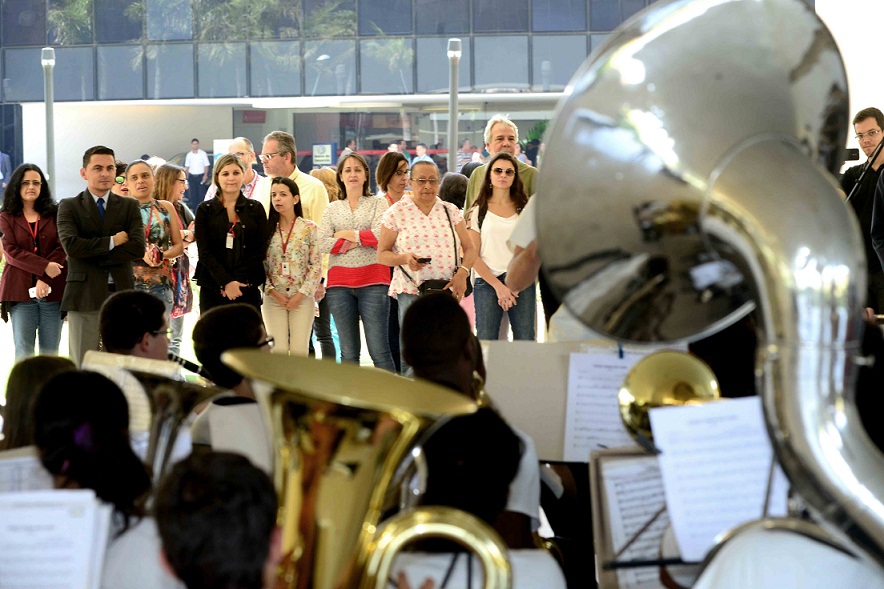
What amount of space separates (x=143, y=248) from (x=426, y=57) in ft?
42.8

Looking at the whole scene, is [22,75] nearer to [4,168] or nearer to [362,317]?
[4,168]

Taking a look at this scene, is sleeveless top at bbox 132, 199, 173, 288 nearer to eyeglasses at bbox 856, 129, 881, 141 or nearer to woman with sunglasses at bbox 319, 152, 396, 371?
woman with sunglasses at bbox 319, 152, 396, 371

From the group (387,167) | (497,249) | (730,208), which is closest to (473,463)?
(730,208)

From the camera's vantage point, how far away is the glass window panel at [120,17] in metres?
18.2

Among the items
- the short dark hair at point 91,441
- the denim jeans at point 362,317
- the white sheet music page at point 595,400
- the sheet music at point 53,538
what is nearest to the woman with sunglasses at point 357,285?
the denim jeans at point 362,317

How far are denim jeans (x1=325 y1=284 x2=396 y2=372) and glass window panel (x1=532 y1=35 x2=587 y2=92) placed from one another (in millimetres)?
12515

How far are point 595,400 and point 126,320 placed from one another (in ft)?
5.17

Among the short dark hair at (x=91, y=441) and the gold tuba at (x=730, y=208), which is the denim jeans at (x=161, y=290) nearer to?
the short dark hair at (x=91, y=441)

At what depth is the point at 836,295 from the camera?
1.09 metres

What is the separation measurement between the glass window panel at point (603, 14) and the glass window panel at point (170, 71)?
698 centimetres

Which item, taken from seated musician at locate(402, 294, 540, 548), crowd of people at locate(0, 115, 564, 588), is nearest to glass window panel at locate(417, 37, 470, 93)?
crowd of people at locate(0, 115, 564, 588)

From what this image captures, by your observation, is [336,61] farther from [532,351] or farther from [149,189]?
[532,351]

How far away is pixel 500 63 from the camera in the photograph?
17828mm

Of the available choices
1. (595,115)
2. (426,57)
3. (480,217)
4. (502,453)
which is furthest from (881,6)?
(426,57)
